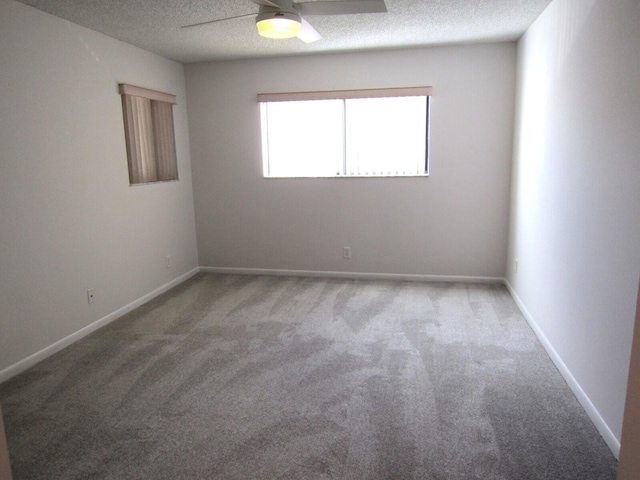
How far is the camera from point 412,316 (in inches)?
152

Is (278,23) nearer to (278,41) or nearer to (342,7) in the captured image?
(342,7)

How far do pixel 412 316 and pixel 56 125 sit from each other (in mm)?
→ 3166

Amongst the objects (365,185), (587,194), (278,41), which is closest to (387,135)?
(365,185)

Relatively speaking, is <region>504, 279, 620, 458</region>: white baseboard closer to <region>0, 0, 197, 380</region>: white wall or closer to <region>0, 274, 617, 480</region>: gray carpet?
<region>0, 274, 617, 480</region>: gray carpet

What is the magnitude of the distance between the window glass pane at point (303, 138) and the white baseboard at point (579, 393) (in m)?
2.57

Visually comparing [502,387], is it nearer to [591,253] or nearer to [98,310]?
[591,253]

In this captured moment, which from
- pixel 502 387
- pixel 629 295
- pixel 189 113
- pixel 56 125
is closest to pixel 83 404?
pixel 56 125

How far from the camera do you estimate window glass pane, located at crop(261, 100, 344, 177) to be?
16.2 feet

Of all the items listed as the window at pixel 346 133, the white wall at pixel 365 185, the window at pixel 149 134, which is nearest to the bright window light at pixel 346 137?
the window at pixel 346 133

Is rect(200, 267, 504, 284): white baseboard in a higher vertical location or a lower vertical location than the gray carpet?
higher

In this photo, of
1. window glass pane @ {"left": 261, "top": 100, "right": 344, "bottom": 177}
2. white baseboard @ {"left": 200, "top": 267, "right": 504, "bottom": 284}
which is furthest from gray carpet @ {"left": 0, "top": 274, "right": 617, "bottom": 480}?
window glass pane @ {"left": 261, "top": 100, "right": 344, "bottom": 177}

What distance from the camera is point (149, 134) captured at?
4461 millimetres

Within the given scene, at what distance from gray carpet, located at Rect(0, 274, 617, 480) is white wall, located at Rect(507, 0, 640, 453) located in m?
0.29

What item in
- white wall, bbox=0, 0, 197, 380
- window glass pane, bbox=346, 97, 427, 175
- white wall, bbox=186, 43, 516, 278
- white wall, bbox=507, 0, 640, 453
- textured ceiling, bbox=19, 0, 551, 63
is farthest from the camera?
window glass pane, bbox=346, 97, 427, 175
